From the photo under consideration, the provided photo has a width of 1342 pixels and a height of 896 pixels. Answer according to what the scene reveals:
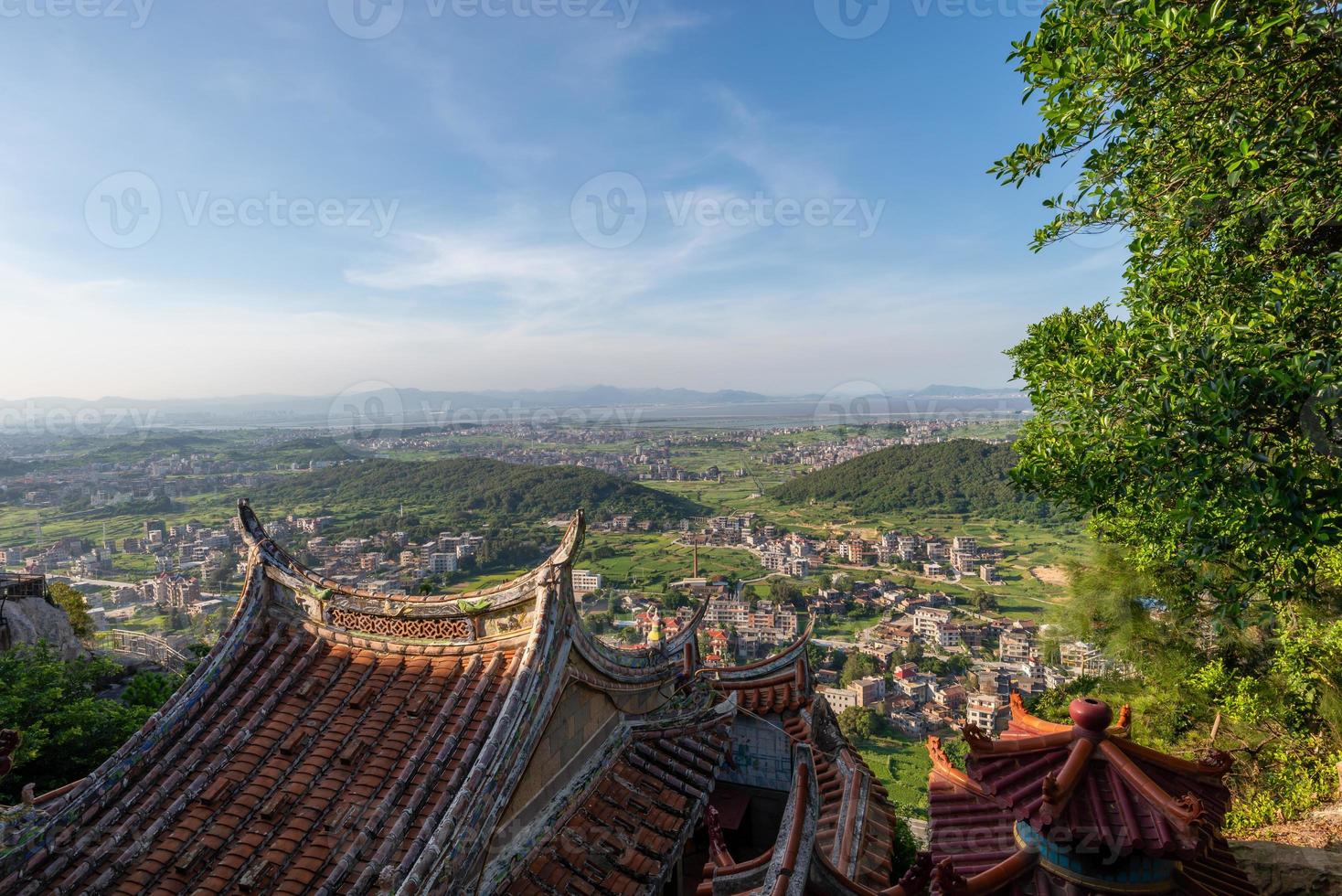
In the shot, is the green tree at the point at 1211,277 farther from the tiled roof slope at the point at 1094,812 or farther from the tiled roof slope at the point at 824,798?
the tiled roof slope at the point at 824,798

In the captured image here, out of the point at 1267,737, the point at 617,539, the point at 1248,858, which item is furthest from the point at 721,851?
the point at 617,539

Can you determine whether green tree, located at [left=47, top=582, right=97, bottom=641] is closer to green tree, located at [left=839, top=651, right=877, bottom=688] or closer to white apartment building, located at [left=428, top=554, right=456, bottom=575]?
white apartment building, located at [left=428, top=554, right=456, bottom=575]

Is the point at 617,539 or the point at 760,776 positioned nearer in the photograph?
the point at 760,776

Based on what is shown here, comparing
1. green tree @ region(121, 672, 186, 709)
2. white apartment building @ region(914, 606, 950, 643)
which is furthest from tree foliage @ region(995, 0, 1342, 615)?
white apartment building @ region(914, 606, 950, 643)

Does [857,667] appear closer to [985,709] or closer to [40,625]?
[985,709]

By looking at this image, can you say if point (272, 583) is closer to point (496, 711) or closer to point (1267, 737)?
point (496, 711)

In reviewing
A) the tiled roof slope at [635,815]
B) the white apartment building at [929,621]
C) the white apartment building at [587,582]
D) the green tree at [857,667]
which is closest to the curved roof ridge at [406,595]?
the tiled roof slope at [635,815]
